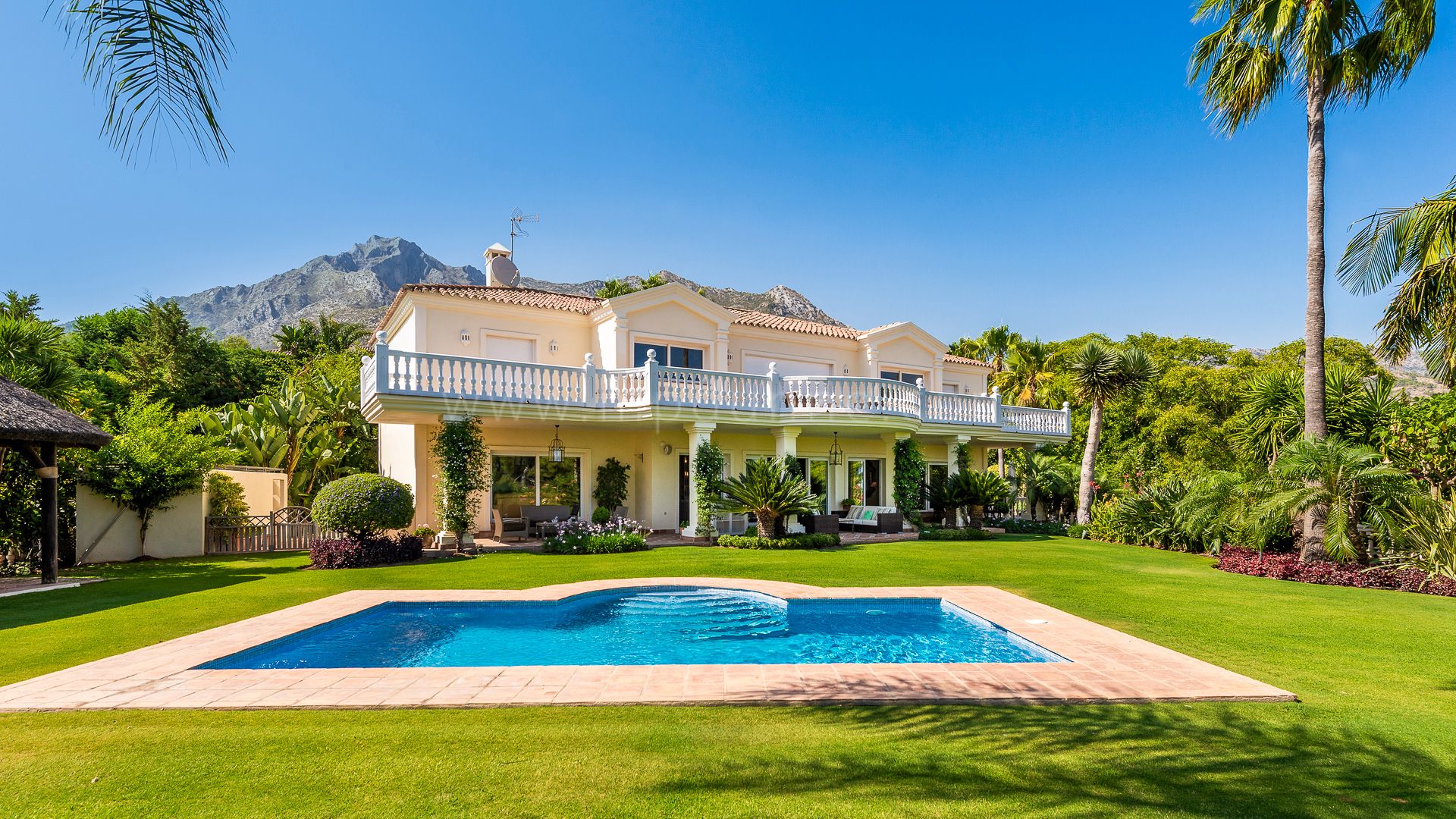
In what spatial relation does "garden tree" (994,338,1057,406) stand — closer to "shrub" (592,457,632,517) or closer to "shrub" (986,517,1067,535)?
"shrub" (986,517,1067,535)

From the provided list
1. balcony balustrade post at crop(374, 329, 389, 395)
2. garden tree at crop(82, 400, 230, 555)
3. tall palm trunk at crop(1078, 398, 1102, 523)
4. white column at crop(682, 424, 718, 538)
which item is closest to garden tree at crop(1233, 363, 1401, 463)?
tall palm trunk at crop(1078, 398, 1102, 523)

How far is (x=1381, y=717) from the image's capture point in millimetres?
5168

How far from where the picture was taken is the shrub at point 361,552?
1384 centimetres

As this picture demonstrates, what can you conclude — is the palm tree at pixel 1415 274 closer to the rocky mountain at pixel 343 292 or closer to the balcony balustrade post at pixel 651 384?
the balcony balustrade post at pixel 651 384

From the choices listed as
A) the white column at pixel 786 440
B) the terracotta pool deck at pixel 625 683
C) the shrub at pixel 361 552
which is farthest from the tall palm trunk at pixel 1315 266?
the shrub at pixel 361 552

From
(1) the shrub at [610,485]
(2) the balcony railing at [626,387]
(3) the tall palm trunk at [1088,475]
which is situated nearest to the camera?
(2) the balcony railing at [626,387]

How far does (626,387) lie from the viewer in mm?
18188

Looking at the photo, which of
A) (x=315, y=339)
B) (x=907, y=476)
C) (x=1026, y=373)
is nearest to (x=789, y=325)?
(x=907, y=476)

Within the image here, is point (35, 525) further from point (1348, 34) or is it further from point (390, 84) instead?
point (1348, 34)

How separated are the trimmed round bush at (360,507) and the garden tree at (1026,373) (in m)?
29.5

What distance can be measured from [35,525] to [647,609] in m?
13.0

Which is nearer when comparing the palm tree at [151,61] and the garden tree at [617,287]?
the palm tree at [151,61]

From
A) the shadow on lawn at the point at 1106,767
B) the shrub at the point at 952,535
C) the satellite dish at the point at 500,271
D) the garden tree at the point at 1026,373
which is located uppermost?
the satellite dish at the point at 500,271

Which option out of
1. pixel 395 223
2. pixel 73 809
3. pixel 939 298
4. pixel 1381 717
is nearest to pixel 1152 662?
pixel 1381 717
